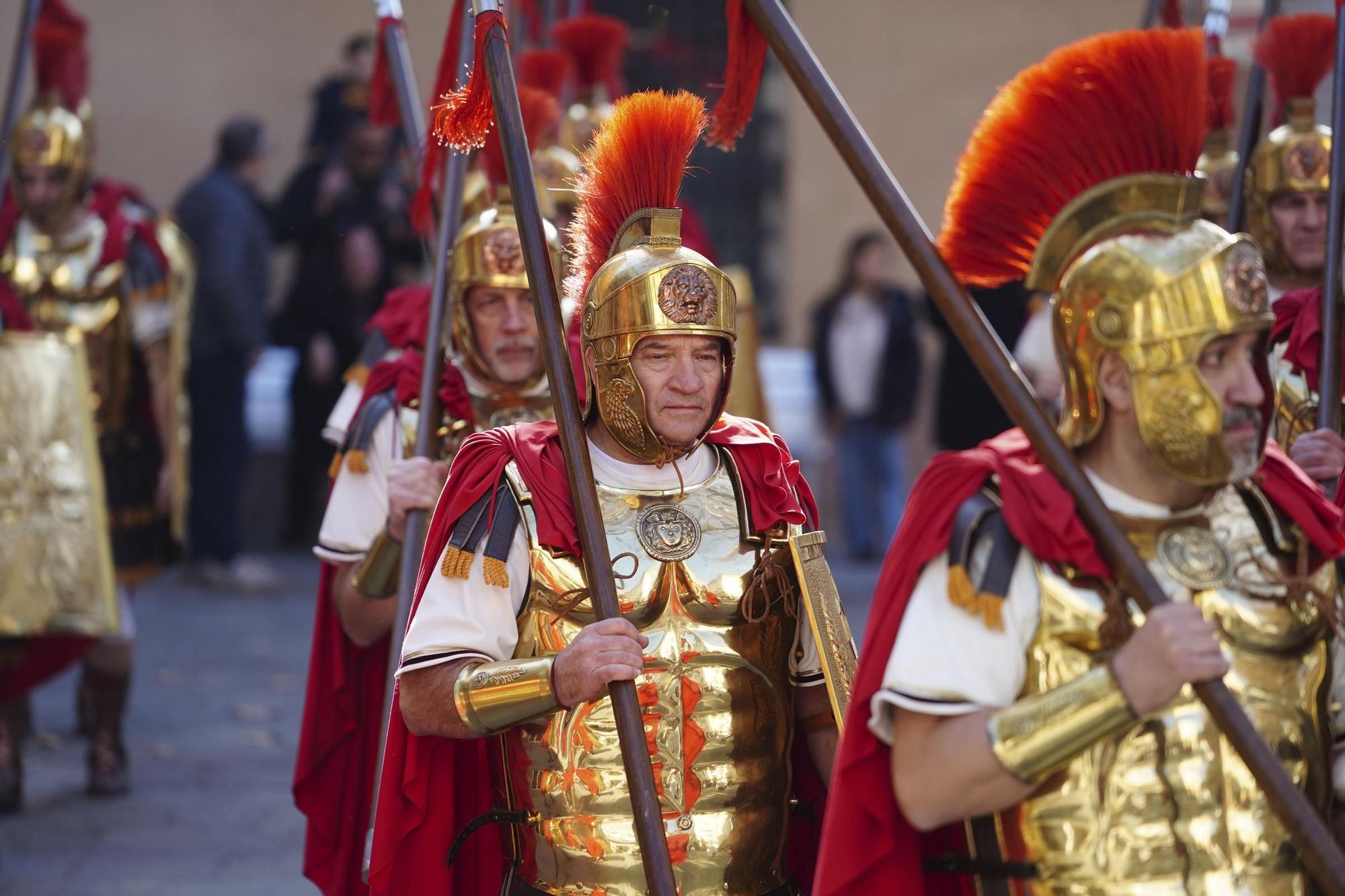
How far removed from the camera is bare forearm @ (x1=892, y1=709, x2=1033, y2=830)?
7.77ft

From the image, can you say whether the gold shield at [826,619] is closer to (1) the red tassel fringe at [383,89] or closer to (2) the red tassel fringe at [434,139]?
(2) the red tassel fringe at [434,139]

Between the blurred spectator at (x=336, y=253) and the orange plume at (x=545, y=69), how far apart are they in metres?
3.79

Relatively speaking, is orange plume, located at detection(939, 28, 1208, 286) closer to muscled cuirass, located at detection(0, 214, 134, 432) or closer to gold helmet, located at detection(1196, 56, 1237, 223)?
gold helmet, located at detection(1196, 56, 1237, 223)

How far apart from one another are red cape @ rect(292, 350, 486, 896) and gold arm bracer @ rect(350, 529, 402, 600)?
274mm

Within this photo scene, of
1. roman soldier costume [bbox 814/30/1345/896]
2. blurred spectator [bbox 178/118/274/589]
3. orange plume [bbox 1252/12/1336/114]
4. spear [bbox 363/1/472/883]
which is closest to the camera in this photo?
roman soldier costume [bbox 814/30/1345/896]

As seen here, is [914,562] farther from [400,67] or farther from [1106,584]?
[400,67]

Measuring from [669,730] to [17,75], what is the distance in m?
4.45

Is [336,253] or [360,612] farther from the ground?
[336,253]

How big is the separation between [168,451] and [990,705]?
5108 mm

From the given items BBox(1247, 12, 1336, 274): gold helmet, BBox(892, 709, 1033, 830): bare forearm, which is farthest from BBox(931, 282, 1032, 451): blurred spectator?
BBox(892, 709, 1033, 830): bare forearm

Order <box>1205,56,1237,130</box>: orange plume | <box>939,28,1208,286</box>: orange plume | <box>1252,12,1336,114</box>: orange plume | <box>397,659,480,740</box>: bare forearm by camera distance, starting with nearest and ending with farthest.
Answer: <box>939,28,1208,286</box>: orange plume, <box>397,659,480,740</box>: bare forearm, <box>1205,56,1237,130</box>: orange plume, <box>1252,12,1336,114</box>: orange plume

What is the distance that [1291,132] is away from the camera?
16.1ft

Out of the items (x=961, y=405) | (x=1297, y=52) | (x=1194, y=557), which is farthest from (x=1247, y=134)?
(x=961, y=405)

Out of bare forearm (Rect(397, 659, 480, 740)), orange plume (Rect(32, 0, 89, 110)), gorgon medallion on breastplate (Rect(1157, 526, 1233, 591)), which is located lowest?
bare forearm (Rect(397, 659, 480, 740))
